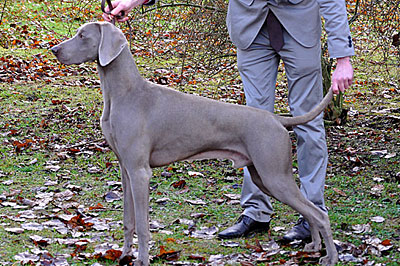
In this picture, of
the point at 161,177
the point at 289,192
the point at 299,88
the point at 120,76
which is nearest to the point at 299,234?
the point at 289,192

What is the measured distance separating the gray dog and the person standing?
468mm

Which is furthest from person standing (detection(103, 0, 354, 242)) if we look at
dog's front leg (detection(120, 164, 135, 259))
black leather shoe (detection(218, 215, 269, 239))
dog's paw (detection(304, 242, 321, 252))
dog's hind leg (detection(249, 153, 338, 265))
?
dog's front leg (detection(120, 164, 135, 259))

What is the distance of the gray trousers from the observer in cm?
414

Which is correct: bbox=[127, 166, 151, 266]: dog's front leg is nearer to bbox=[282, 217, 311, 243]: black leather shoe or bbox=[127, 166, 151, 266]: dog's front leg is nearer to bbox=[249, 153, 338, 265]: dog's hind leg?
bbox=[249, 153, 338, 265]: dog's hind leg

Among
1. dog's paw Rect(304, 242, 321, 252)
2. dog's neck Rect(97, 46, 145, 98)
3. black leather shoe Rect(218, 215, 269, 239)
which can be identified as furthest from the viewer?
black leather shoe Rect(218, 215, 269, 239)

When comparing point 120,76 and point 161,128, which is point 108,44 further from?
point 161,128

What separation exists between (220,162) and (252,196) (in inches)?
90.6

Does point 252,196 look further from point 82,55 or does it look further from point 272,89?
point 82,55

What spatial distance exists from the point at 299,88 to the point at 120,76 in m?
1.45

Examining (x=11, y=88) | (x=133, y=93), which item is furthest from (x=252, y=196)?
(x=11, y=88)

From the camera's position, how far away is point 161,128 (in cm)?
363

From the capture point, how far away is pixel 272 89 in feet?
14.2

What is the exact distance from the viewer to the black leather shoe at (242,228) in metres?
4.38

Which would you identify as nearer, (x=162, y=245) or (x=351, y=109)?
(x=162, y=245)
